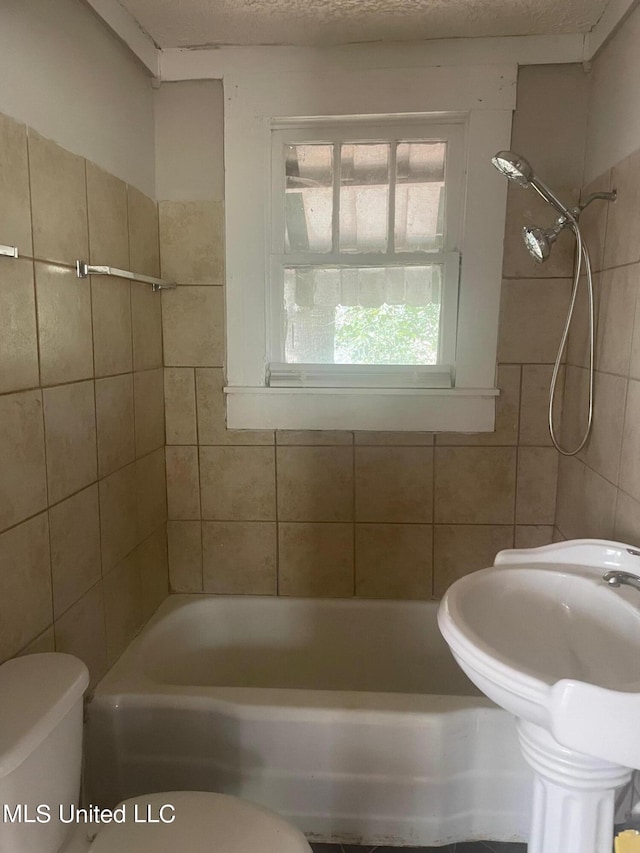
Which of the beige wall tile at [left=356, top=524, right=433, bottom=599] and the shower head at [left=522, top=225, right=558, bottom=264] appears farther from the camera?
the beige wall tile at [left=356, top=524, right=433, bottom=599]

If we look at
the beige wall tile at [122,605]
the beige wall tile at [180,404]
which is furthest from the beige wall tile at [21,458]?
the beige wall tile at [180,404]

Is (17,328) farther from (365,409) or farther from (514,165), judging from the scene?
(514,165)

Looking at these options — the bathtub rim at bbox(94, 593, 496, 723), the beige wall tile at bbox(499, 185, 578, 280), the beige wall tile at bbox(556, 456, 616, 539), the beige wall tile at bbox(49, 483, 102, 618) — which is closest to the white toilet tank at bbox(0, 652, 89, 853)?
the beige wall tile at bbox(49, 483, 102, 618)

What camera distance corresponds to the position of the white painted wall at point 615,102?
4.94 ft

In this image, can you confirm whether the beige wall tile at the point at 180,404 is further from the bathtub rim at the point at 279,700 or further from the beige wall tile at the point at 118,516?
the bathtub rim at the point at 279,700

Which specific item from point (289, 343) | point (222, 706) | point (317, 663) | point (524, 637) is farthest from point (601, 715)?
point (289, 343)

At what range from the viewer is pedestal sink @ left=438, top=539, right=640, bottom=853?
91 centimetres

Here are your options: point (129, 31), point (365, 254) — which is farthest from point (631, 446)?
point (129, 31)

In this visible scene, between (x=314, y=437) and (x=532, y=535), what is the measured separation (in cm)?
84

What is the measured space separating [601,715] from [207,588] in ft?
5.02

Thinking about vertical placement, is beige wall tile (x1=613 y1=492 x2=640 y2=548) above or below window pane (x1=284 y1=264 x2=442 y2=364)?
below

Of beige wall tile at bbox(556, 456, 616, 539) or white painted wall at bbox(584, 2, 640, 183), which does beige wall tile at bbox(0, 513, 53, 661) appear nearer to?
beige wall tile at bbox(556, 456, 616, 539)

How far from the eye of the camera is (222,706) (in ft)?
4.97

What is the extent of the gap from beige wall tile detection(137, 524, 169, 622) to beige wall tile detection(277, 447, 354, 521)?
440 mm
